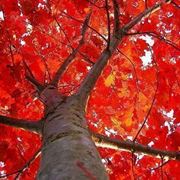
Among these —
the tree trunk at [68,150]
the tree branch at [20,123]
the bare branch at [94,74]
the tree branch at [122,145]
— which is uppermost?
the bare branch at [94,74]

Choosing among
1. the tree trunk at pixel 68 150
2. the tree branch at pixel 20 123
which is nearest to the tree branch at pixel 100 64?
the tree trunk at pixel 68 150

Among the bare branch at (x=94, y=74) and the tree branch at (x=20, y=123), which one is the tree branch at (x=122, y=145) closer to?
Result: the bare branch at (x=94, y=74)

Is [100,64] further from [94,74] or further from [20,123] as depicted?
[20,123]

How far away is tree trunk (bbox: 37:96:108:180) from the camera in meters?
1.82

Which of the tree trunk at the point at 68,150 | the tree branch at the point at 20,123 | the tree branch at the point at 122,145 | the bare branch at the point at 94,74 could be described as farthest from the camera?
the bare branch at the point at 94,74

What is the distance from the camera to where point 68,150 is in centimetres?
205

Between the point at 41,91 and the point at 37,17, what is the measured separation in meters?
3.47

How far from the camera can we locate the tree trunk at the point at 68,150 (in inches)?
71.5

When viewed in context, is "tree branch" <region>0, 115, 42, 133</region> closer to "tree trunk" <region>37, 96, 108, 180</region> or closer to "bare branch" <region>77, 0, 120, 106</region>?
"tree trunk" <region>37, 96, 108, 180</region>

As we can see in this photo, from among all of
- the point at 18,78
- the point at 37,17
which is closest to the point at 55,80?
the point at 18,78

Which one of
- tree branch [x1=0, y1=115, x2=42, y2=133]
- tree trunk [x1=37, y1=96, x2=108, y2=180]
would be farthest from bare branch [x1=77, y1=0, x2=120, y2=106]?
tree branch [x1=0, y1=115, x2=42, y2=133]

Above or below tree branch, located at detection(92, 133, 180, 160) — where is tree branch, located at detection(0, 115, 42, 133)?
above

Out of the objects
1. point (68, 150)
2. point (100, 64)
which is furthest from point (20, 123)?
point (100, 64)

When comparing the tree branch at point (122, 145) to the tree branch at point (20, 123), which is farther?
the tree branch at point (122, 145)
